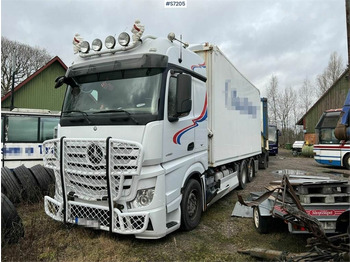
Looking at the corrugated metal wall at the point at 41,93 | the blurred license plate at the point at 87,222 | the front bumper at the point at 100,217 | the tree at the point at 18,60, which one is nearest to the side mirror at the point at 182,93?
the front bumper at the point at 100,217

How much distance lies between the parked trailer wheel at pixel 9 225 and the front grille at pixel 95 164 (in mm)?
804

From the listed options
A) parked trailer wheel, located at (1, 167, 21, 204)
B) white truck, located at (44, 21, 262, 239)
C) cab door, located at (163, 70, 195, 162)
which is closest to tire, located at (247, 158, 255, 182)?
white truck, located at (44, 21, 262, 239)

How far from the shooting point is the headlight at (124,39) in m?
4.17

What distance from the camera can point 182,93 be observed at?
4.04 meters

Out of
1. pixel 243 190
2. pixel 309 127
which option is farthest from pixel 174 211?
pixel 309 127

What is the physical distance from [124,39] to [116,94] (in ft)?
2.97

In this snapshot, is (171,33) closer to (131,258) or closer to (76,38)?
(76,38)

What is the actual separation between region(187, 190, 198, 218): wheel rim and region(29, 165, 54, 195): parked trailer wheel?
12.0 ft

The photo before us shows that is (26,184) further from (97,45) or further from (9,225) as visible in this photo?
(97,45)

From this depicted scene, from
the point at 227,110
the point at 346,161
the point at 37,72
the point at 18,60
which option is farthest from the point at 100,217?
the point at 18,60

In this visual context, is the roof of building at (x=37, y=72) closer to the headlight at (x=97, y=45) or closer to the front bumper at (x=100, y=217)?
the headlight at (x=97, y=45)

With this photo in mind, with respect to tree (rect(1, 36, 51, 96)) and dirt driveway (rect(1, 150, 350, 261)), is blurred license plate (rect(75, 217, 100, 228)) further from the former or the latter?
tree (rect(1, 36, 51, 96))

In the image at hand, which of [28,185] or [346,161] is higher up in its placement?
[28,185]

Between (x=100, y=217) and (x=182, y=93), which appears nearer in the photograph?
(x=100, y=217)
